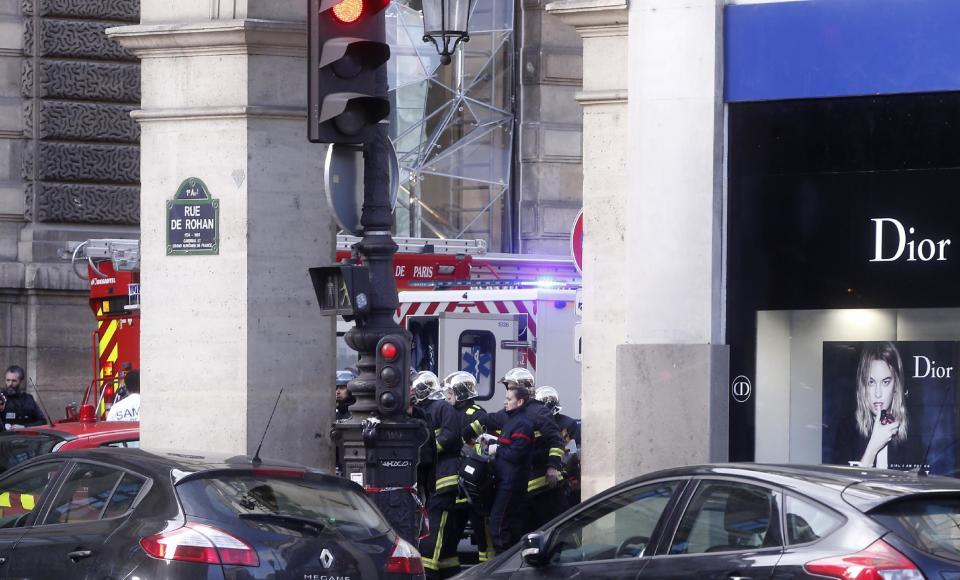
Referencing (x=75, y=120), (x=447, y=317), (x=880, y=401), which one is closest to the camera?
(x=880, y=401)

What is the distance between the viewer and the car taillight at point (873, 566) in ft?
20.7

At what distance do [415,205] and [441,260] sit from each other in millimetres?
7293

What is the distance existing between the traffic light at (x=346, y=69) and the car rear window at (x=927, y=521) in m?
3.91

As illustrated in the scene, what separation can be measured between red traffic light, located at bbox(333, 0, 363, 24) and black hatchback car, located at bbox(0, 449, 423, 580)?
241cm

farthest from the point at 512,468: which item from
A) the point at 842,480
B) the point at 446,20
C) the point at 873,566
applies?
the point at 873,566

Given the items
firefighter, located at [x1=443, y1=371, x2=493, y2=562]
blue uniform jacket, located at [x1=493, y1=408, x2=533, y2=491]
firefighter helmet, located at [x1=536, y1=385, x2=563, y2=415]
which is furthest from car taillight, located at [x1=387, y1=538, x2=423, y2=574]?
firefighter helmet, located at [x1=536, y1=385, x2=563, y2=415]

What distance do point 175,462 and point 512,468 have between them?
5668 millimetres

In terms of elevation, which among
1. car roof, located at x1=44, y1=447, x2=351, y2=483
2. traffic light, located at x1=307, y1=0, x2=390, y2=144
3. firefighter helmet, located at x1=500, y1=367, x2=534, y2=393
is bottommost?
car roof, located at x1=44, y1=447, x2=351, y2=483

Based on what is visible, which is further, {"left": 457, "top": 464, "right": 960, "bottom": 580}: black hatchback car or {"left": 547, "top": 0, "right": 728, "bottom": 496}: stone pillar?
{"left": 547, "top": 0, "right": 728, "bottom": 496}: stone pillar

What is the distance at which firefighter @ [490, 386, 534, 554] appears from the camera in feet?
45.2

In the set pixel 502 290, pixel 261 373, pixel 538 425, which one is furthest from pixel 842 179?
pixel 502 290

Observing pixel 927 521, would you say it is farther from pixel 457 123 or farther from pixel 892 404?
pixel 457 123

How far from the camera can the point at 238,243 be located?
12.6 m

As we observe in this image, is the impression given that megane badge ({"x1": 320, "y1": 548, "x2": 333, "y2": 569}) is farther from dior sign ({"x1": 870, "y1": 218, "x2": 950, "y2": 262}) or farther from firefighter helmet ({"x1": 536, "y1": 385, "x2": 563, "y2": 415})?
firefighter helmet ({"x1": 536, "y1": 385, "x2": 563, "y2": 415})
